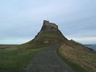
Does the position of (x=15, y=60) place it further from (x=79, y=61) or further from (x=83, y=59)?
(x=83, y=59)

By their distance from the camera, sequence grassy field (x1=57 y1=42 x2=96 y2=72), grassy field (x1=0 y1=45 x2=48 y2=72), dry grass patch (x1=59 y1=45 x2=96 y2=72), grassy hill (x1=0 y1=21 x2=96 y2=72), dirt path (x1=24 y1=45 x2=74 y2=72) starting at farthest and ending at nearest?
dry grass patch (x1=59 y1=45 x2=96 y2=72) < grassy field (x1=57 y1=42 x2=96 y2=72) < grassy hill (x1=0 y1=21 x2=96 y2=72) < grassy field (x1=0 y1=45 x2=48 y2=72) < dirt path (x1=24 y1=45 x2=74 y2=72)

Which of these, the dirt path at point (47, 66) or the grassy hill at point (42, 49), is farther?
the grassy hill at point (42, 49)

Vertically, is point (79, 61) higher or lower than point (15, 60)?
lower

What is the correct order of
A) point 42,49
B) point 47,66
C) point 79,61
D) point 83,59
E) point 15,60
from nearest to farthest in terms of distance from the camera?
1. point 47,66
2. point 15,60
3. point 79,61
4. point 83,59
5. point 42,49

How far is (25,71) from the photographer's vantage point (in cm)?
1546

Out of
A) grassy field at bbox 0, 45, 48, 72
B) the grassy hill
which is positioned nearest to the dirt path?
the grassy hill

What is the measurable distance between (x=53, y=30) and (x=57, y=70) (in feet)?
219

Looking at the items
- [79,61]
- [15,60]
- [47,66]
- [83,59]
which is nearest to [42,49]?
[83,59]

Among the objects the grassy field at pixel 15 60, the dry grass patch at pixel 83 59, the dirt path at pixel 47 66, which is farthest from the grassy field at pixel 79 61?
the grassy field at pixel 15 60

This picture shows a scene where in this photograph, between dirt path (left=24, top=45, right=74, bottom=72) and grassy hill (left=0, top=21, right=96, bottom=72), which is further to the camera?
grassy hill (left=0, top=21, right=96, bottom=72)

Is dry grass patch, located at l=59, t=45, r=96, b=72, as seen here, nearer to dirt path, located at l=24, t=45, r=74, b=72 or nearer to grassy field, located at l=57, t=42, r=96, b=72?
grassy field, located at l=57, t=42, r=96, b=72

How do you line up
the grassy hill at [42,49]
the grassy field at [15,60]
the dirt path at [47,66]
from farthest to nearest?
the grassy hill at [42,49] < the grassy field at [15,60] < the dirt path at [47,66]

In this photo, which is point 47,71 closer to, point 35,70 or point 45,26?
point 35,70

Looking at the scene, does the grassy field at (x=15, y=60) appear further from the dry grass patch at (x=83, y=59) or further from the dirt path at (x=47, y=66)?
the dry grass patch at (x=83, y=59)
